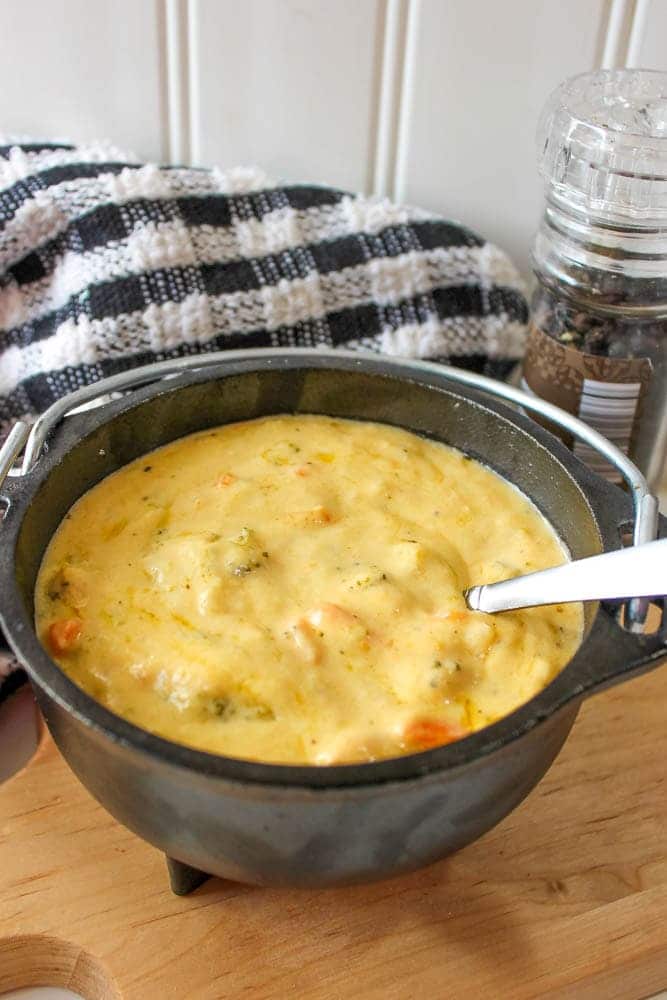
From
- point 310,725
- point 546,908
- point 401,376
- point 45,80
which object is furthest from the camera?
point 45,80

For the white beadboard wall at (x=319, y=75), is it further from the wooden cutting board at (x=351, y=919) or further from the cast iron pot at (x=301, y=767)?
the wooden cutting board at (x=351, y=919)

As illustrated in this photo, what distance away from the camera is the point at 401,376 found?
3.33 ft

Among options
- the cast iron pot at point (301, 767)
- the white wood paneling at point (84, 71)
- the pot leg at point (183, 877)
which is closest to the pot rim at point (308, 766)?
the cast iron pot at point (301, 767)

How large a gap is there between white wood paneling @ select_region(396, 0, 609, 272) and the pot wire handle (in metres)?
0.57

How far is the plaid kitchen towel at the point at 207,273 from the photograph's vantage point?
3.63ft

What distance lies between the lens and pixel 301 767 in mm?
631

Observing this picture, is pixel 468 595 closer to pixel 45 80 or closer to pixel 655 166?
pixel 655 166

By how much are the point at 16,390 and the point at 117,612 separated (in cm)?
41

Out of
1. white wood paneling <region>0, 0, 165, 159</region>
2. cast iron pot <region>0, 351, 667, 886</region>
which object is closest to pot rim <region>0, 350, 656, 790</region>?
cast iron pot <region>0, 351, 667, 886</region>

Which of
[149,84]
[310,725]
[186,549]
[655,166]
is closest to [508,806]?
[310,725]

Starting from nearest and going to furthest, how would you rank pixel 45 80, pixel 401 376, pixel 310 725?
1. pixel 310 725
2. pixel 401 376
3. pixel 45 80

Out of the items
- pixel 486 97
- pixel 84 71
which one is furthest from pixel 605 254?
pixel 84 71

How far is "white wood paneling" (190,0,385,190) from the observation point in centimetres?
110

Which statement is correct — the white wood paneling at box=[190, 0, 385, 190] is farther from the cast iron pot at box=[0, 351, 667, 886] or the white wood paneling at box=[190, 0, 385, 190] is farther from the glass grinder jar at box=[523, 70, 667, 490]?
the cast iron pot at box=[0, 351, 667, 886]
